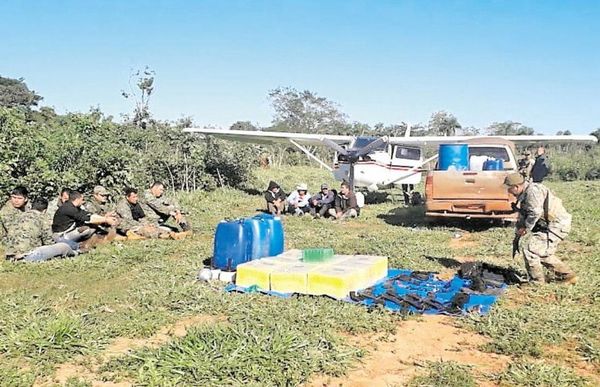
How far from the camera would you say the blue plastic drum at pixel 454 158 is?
40.6 ft

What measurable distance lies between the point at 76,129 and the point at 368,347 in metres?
9.59

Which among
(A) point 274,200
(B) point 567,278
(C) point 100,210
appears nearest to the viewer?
(B) point 567,278

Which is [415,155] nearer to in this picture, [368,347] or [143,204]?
[143,204]

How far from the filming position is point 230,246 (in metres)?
7.51

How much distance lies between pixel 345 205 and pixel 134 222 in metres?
5.81

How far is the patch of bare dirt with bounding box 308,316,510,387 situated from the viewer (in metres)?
4.26

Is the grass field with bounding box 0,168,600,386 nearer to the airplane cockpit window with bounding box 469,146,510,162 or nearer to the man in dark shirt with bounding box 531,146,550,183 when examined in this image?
the airplane cockpit window with bounding box 469,146,510,162

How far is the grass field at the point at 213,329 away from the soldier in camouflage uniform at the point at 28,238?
35cm

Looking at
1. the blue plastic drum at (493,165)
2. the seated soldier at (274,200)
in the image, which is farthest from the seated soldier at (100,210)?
the blue plastic drum at (493,165)

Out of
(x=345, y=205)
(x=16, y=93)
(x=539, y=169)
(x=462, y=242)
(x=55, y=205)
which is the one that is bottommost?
(x=462, y=242)

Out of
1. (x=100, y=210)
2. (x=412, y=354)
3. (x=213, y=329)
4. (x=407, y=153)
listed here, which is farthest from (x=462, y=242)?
(x=407, y=153)

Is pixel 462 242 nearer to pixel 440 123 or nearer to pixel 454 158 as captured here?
pixel 454 158

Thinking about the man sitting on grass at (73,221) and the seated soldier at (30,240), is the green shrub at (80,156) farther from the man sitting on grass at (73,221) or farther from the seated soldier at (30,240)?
the seated soldier at (30,240)

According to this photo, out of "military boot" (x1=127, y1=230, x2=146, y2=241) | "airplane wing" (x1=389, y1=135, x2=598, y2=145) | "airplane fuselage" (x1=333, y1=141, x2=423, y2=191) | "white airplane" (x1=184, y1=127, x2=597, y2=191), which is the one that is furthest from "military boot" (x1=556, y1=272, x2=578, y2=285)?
"airplane wing" (x1=389, y1=135, x2=598, y2=145)
